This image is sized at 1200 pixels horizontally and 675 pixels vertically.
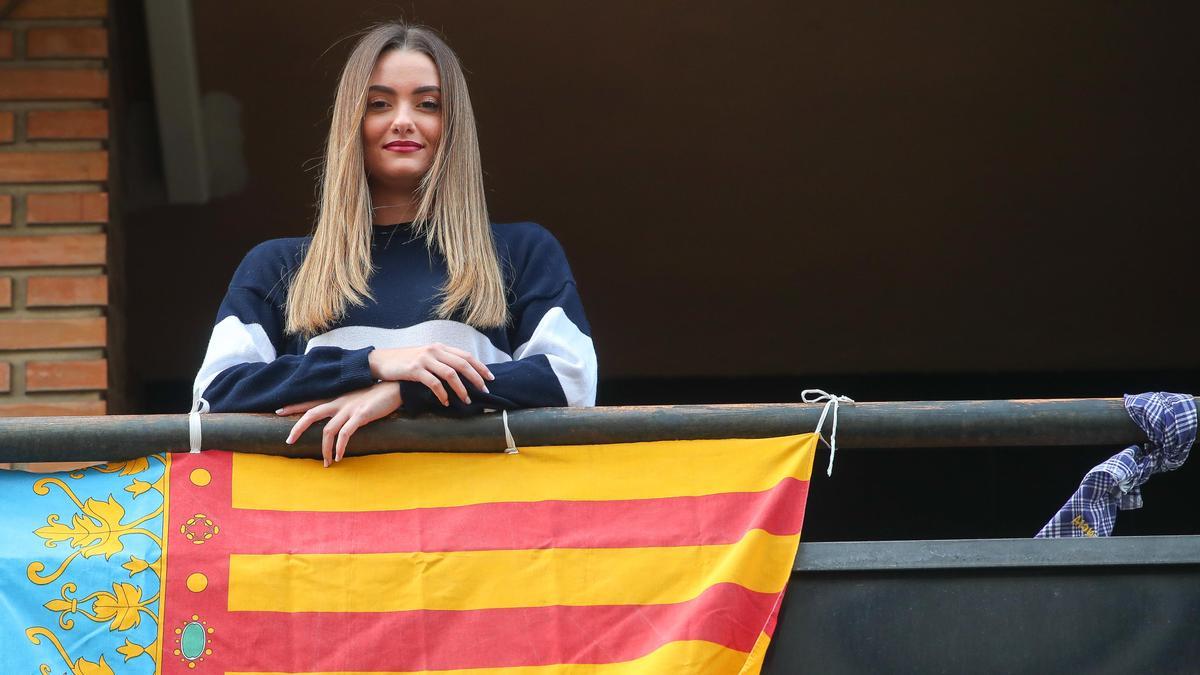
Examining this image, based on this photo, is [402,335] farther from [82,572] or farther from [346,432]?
[82,572]

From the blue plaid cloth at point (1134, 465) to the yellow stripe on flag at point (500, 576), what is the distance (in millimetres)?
513

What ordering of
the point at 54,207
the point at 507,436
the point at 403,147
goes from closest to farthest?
the point at 507,436, the point at 403,147, the point at 54,207

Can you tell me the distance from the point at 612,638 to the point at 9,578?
2.99 ft

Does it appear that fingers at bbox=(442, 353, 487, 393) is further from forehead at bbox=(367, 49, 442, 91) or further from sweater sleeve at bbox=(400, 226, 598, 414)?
forehead at bbox=(367, 49, 442, 91)

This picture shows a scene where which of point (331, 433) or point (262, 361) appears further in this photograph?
point (262, 361)

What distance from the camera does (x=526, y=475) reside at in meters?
2.38

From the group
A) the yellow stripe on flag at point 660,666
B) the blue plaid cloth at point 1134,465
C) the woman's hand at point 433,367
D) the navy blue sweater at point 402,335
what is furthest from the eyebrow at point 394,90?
the blue plaid cloth at point 1134,465

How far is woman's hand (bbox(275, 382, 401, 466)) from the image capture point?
2295 millimetres

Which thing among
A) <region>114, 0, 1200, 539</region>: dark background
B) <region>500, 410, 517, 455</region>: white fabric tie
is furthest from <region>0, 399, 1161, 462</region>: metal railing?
<region>114, 0, 1200, 539</region>: dark background

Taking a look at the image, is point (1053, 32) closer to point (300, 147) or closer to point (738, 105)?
point (738, 105)

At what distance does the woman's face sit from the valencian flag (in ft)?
1.91

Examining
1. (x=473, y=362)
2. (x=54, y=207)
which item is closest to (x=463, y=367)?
(x=473, y=362)

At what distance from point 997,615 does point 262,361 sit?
1.24 meters

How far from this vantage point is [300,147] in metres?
5.49
